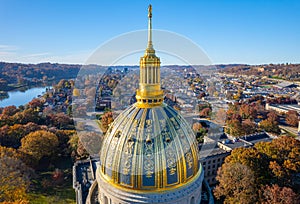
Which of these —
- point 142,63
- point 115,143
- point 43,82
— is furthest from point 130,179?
point 43,82

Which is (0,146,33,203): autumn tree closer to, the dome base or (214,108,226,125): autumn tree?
the dome base

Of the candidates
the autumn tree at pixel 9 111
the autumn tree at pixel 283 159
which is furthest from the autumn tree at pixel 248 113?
the autumn tree at pixel 9 111

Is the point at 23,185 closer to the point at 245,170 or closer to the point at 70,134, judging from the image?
the point at 70,134

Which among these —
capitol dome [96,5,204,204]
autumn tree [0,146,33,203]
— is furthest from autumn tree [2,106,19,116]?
capitol dome [96,5,204,204]

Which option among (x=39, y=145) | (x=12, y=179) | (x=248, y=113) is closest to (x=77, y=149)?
(x=39, y=145)

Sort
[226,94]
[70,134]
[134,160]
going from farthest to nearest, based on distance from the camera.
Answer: [226,94], [70,134], [134,160]

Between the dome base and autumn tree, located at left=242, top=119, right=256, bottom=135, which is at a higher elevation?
the dome base
